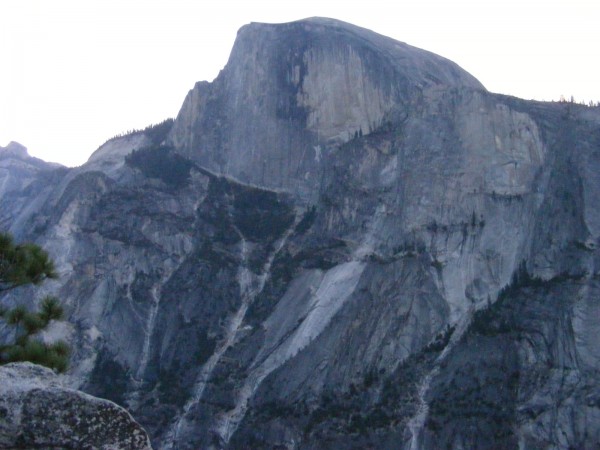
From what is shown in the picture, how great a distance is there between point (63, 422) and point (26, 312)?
19.0 feet

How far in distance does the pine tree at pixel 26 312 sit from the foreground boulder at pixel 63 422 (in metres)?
4.56

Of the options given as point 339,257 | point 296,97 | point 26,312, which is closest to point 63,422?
point 26,312

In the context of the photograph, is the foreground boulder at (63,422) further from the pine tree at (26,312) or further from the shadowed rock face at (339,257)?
the shadowed rock face at (339,257)

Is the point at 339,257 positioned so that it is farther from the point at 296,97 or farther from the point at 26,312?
the point at 26,312

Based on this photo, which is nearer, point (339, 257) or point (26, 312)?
point (26, 312)

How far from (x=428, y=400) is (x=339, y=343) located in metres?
7.38

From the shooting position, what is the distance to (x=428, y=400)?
54875 millimetres

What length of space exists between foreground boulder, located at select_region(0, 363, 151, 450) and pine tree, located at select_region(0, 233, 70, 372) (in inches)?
180

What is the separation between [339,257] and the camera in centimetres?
6694

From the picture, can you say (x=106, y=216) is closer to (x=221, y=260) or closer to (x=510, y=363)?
(x=221, y=260)

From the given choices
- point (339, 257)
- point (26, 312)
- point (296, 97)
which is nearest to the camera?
point (26, 312)

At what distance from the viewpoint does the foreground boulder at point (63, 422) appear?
7.12 metres

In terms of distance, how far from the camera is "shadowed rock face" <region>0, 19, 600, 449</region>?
55688mm

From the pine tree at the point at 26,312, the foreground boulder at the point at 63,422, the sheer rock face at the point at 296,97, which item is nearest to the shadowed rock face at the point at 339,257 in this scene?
the sheer rock face at the point at 296,97
